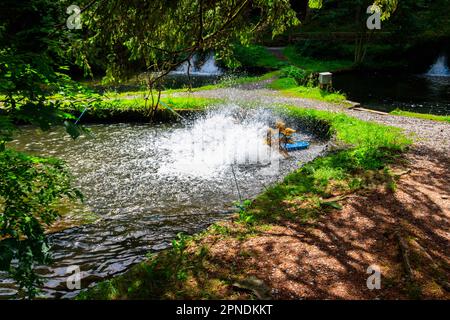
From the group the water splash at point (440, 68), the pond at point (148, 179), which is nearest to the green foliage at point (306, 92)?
the pond at point (148, 179)

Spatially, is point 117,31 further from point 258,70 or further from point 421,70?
point 421,70

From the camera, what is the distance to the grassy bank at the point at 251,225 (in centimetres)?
446

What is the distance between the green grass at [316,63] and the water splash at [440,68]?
590 cm

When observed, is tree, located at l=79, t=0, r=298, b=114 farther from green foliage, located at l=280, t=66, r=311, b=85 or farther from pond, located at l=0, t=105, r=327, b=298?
green foliage, located at l=280, t=66, r=311, b=85

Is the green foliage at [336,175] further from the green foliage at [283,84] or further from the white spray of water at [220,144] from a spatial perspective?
the green foliage at [283,84]

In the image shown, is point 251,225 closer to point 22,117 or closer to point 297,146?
point 22,117

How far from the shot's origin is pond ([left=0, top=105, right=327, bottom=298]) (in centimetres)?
622

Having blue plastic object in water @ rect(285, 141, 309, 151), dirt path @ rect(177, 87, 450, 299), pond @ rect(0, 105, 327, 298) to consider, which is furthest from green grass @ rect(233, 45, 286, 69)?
dirt path @ rect(177, 87, 450, 299)

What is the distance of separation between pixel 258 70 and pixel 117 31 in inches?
951

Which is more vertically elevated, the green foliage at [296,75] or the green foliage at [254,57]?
the green foliage at [254,57]

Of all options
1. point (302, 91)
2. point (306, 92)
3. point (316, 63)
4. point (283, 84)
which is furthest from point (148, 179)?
point (316, 63)

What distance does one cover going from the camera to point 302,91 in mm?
18625

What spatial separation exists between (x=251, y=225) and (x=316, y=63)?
2694cm
